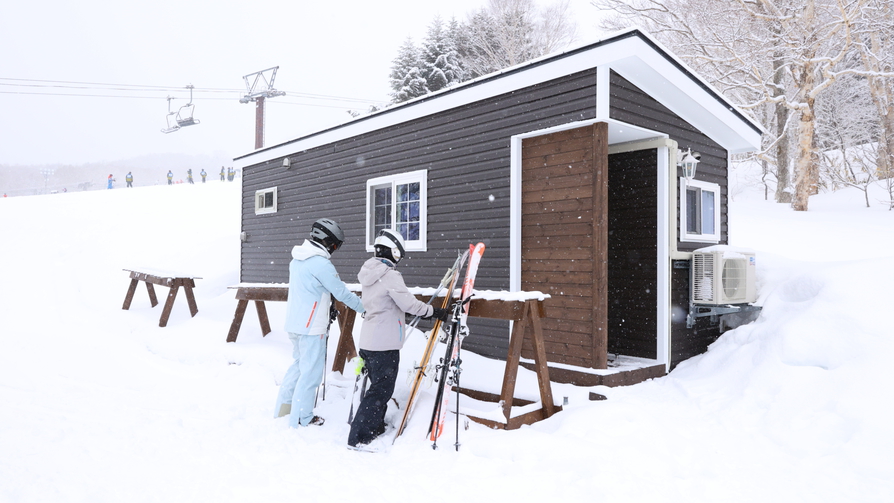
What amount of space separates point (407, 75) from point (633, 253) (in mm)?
22610

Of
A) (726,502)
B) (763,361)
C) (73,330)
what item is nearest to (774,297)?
(763,361)

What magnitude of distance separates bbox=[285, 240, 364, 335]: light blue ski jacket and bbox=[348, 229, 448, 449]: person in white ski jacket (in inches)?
18.7

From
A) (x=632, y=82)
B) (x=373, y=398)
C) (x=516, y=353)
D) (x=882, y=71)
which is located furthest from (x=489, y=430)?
(x=882, y=71)

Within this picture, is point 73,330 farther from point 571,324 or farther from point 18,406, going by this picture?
point 571,324

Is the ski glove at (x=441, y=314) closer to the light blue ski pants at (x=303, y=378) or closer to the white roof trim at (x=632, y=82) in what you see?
the light blue ski pants at (x=303, y=378)

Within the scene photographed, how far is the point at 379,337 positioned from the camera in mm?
4332

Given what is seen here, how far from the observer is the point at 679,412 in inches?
200

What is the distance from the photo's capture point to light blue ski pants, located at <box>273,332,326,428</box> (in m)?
4.79

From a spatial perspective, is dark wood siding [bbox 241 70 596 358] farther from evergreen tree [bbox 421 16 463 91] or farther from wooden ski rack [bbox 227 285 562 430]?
evergreen tree [bbox 421 16 463 91]

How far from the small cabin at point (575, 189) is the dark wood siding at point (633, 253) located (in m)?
0.02

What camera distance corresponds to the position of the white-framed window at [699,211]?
733 cm

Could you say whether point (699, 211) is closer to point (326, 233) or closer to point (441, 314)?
point (441, 314)

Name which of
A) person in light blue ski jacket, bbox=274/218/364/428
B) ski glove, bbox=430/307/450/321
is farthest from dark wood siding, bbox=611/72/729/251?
person in light blue ski jacket, bbox=274/218/364/428

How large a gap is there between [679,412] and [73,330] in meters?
9.48
